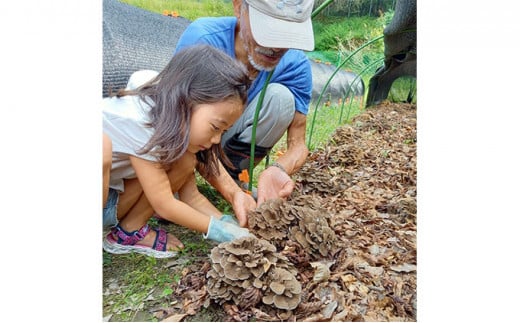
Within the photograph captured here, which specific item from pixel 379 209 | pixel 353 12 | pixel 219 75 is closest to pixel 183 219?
pixel 219 75

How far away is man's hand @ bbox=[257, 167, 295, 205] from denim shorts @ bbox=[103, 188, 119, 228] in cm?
60

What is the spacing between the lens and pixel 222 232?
1617mm

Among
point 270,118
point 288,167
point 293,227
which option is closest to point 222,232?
point 293,227

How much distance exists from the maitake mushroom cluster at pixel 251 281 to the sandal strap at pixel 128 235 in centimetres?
45

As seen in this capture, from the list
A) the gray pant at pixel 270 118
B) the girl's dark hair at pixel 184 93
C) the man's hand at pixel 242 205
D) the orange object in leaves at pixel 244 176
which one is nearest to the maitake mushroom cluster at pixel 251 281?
the man's hand at pixel 242 205

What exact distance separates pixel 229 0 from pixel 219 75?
42cm

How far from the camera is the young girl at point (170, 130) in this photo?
1.53 metres

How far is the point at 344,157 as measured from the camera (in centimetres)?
212

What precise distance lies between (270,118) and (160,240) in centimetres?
73

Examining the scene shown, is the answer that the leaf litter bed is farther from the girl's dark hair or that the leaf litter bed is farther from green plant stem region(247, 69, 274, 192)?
the girl's dark hair

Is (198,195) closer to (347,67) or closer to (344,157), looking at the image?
(344,157)

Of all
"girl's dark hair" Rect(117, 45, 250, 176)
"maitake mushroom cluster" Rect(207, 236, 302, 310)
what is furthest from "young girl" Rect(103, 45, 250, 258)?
"maitake mushroom cluster" Rect(207, 236, 302, 310)

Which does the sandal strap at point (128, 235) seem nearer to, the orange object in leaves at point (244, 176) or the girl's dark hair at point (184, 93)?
the girl's dark hair at point (184, 93)

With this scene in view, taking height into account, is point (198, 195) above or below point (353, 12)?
below
